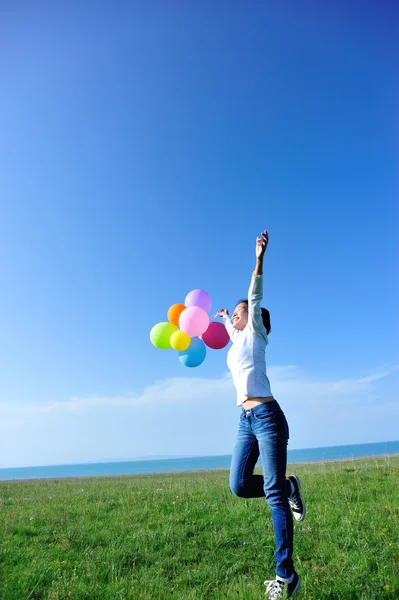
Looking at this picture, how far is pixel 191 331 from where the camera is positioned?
5875mm

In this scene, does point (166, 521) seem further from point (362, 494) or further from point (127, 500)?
point (362, 494)

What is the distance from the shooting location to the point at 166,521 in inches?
247

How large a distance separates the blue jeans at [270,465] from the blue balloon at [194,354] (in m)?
2.15

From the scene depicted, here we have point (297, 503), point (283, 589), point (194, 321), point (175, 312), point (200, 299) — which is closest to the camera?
point (283, 589)

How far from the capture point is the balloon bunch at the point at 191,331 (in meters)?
5.87

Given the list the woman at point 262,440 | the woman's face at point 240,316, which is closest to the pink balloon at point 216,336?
the woman's face at point 240,316

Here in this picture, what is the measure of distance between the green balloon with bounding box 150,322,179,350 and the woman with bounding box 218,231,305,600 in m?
2.16

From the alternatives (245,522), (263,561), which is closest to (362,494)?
(245,522)

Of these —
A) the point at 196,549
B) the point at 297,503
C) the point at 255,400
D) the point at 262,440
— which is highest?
the point at 255,400

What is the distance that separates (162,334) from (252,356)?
2.61 metres

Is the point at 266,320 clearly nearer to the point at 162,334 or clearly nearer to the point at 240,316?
the point at 240,316

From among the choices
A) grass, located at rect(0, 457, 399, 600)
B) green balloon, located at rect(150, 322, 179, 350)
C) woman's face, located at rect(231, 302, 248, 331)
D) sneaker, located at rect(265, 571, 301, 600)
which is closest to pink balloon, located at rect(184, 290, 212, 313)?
green balloon, located at rect(150, 322, 179, 350)

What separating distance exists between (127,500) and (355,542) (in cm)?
502

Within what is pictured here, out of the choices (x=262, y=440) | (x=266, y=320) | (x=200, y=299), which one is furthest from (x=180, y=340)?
(x=262, y=440)
